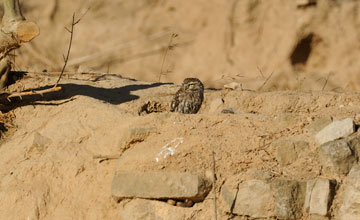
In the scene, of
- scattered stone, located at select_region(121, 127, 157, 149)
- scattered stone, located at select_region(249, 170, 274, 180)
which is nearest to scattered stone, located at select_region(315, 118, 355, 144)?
scattered stone, located at select_region(249, 170, 274, 180)

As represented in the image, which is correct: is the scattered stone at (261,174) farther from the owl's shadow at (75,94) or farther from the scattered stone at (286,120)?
the owl's shadow at (75,94)

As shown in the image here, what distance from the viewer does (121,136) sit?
21.8ft

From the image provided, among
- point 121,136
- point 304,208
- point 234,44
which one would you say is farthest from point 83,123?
point 234,44

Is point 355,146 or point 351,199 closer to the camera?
point 351,199

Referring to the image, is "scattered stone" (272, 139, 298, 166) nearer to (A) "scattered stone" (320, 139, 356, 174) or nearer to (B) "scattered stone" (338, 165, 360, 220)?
(A) "scattered stone" (320, 139, 356, 174)

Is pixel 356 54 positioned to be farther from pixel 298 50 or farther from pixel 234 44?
pixel 234 44

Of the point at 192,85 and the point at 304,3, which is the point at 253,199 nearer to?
the point at 192,85

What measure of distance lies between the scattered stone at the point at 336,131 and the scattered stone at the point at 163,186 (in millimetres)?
786

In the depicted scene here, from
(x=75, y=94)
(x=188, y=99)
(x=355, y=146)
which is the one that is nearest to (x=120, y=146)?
(x=75, y=94)

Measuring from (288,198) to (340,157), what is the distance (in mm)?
430

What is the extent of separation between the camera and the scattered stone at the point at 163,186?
6.20m

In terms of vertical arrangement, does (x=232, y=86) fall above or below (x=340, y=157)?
above

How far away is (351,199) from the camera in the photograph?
600 cm

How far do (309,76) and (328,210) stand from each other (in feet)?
10.9
